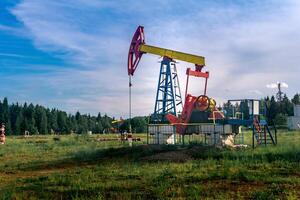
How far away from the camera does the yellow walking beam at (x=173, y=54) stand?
21922 millimetres

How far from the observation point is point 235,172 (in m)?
9.70

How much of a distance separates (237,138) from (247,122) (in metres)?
2.51

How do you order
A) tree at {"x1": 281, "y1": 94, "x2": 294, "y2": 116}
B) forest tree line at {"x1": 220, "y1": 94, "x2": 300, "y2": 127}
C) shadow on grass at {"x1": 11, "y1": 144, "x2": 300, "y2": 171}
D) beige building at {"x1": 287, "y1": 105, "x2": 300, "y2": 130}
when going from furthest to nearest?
1. tree at {"x1": 281, "y1": 94, "x2": 294, "y2": 116}
2. beige building at {"x1": 287, "y1": 105, "x2": 300, "y2": 130}
3. forest tree line at {"x1": 220, "y1": 94, "x2": 300, "y2": 127}
4. shadow on grass at {"x1": 11, "y1": 144, "x2": 300, "y2": 171}

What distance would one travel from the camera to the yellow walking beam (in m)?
21.9

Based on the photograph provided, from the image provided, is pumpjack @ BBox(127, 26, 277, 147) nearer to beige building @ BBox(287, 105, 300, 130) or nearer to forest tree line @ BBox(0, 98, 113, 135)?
beige building @ BBox(287, 105, 300, 130)

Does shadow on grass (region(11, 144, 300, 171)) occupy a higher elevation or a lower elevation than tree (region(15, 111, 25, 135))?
lower

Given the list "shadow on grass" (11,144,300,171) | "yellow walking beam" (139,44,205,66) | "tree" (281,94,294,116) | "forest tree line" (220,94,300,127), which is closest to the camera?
"shadow on grass" (11,144,300,171)

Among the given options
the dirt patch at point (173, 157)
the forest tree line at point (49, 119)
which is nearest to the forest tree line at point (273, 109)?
the forest tree line at point (49, 119)

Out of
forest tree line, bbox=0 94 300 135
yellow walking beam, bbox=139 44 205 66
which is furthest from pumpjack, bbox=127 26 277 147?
forest tree line, bbox=0 94 300 135

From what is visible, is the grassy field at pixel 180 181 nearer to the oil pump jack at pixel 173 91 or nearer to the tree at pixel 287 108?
the oil pump jack at pixel 173 91

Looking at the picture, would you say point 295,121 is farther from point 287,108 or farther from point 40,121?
point 40,121

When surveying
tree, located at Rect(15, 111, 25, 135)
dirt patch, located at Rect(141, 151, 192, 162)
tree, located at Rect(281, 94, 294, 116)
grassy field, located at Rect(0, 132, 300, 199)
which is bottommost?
grassy field, located at Rect(0, 132, 300, 199)

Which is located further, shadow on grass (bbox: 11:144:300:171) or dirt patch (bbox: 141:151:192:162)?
dirt patch (bbox: 141:151:192:162)

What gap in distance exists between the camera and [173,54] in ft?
74.7
